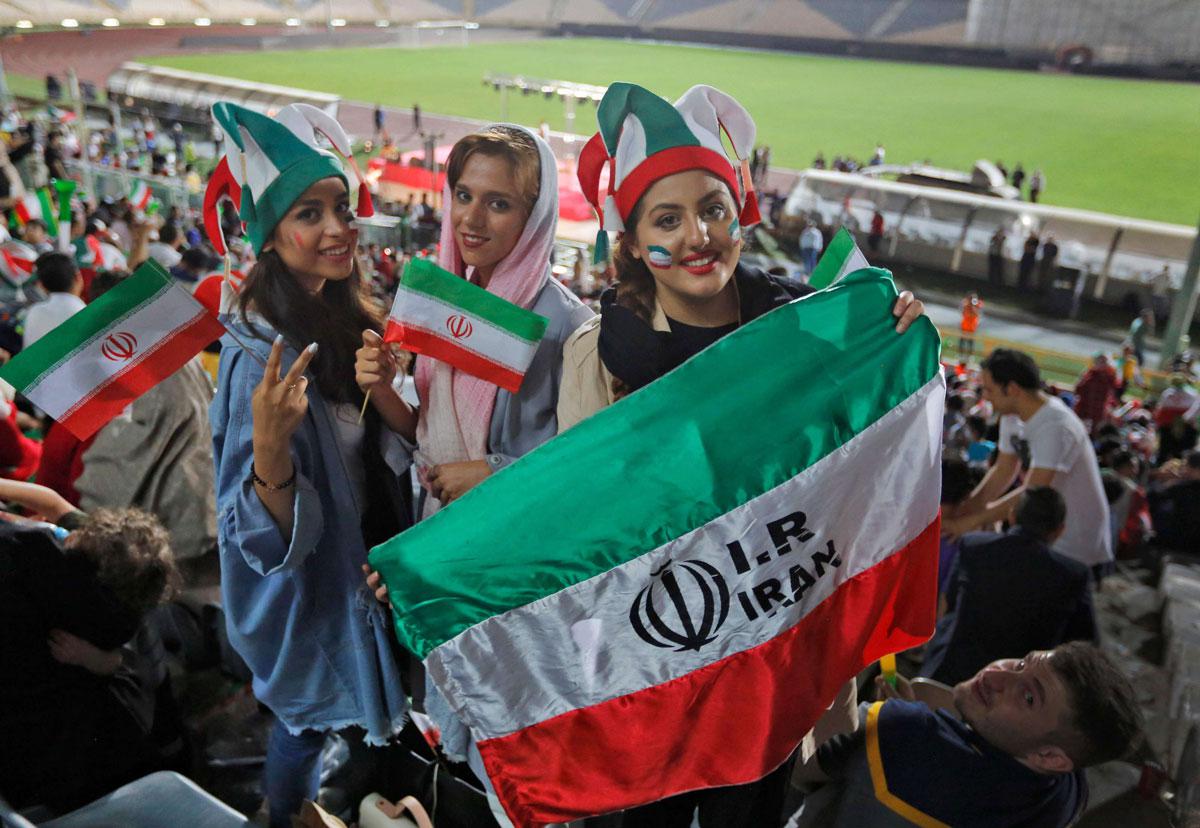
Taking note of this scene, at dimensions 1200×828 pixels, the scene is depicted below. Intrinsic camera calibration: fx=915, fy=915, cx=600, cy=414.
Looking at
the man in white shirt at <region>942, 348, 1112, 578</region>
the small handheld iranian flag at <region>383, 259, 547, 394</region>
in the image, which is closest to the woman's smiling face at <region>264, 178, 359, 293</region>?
the small handheld iranian flag at <region>383, 259, 547, 394</region>

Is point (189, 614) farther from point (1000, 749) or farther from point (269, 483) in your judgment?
point (1000, 749)

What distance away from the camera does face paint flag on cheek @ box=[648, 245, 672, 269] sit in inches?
64.5

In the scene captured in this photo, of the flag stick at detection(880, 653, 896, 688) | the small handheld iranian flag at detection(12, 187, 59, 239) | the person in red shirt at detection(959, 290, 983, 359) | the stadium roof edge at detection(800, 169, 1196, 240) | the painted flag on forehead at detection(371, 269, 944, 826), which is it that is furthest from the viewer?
the stadium roof edge at detection(800, 169, 1196, 240)

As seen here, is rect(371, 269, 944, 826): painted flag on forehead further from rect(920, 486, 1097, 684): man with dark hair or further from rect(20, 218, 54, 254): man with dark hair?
rect(20, 218, 54, 254): man with dark hair

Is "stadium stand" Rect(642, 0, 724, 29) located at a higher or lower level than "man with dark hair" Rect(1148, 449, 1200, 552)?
higher

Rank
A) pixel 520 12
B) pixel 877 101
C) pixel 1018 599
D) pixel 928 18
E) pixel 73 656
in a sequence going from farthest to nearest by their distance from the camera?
pixel 520 12 → pixel 928 18 → pixel 877 101 → pixel 1018 599 → pixel 73 656

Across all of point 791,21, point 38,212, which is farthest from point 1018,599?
point 791,21

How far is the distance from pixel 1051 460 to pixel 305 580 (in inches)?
112

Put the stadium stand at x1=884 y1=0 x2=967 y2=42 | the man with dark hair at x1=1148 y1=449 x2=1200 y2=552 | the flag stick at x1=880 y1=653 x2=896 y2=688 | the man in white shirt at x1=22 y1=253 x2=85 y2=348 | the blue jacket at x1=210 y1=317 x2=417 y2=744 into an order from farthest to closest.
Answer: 1. the stadium stand at x1=884 y1=0 x2=967 y2=42
2. the man with dark hair at x1=1148 y1=449 x2=1200 y2=552
3. the man in white shirt at x1=22 y1=253 x2=85 y2=348
4. the flag stick at x1=880 y1=653 x2=896 y2=688
5. the blue jacket at x1=210 y1=317 x2=417 y2=744

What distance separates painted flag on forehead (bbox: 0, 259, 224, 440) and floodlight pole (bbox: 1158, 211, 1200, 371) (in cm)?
1283

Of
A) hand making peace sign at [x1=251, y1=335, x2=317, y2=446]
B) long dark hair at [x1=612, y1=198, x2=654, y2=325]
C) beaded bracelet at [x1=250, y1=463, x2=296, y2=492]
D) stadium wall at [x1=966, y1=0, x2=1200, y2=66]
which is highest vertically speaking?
stadium wall at [x1=966, y1=0, x2=1200, y2=66]

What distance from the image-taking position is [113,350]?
5.64 feet

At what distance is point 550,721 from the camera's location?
66.4 inches

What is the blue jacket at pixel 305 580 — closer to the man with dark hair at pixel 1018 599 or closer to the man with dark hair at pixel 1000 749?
the man with dark hair at pixel 1000 749
